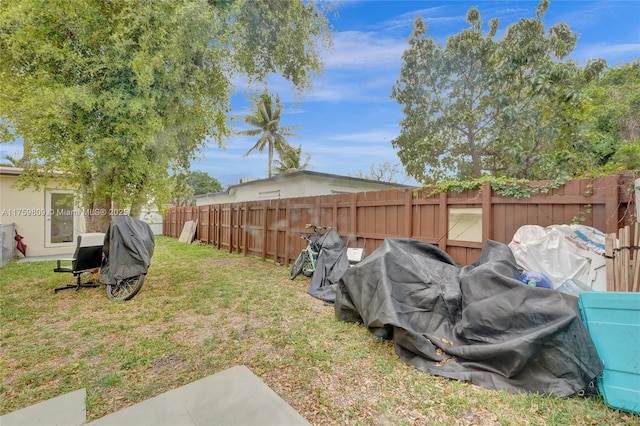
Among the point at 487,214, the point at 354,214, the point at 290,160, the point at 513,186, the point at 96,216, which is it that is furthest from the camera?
the point at 290,160

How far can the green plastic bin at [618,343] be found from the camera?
190 cm

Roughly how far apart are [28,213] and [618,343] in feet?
39.7

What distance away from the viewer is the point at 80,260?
4.71 metres

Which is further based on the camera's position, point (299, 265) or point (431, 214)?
point (299, 265)

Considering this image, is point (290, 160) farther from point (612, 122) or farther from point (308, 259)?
point (612, 122)

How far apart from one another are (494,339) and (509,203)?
2031 mm

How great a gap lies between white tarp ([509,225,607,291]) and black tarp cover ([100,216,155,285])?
529 cm

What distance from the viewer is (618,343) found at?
1.97 m

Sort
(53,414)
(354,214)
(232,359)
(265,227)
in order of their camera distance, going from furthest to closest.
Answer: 1. (265,227)
2. (354,214)
3. (232,359)
4. (53,414)

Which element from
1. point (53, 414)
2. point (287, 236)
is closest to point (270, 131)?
point (287, 236)

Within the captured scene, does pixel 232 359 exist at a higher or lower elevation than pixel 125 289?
lower

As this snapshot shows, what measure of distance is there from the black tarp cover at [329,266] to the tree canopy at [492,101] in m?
6.84

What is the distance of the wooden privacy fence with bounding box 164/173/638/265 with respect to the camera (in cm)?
304

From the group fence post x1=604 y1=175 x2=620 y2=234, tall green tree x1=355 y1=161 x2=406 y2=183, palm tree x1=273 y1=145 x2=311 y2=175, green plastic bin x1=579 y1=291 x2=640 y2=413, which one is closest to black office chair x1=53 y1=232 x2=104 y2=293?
green plastic bin x1=579 y1=291 x2=640 y2=413
